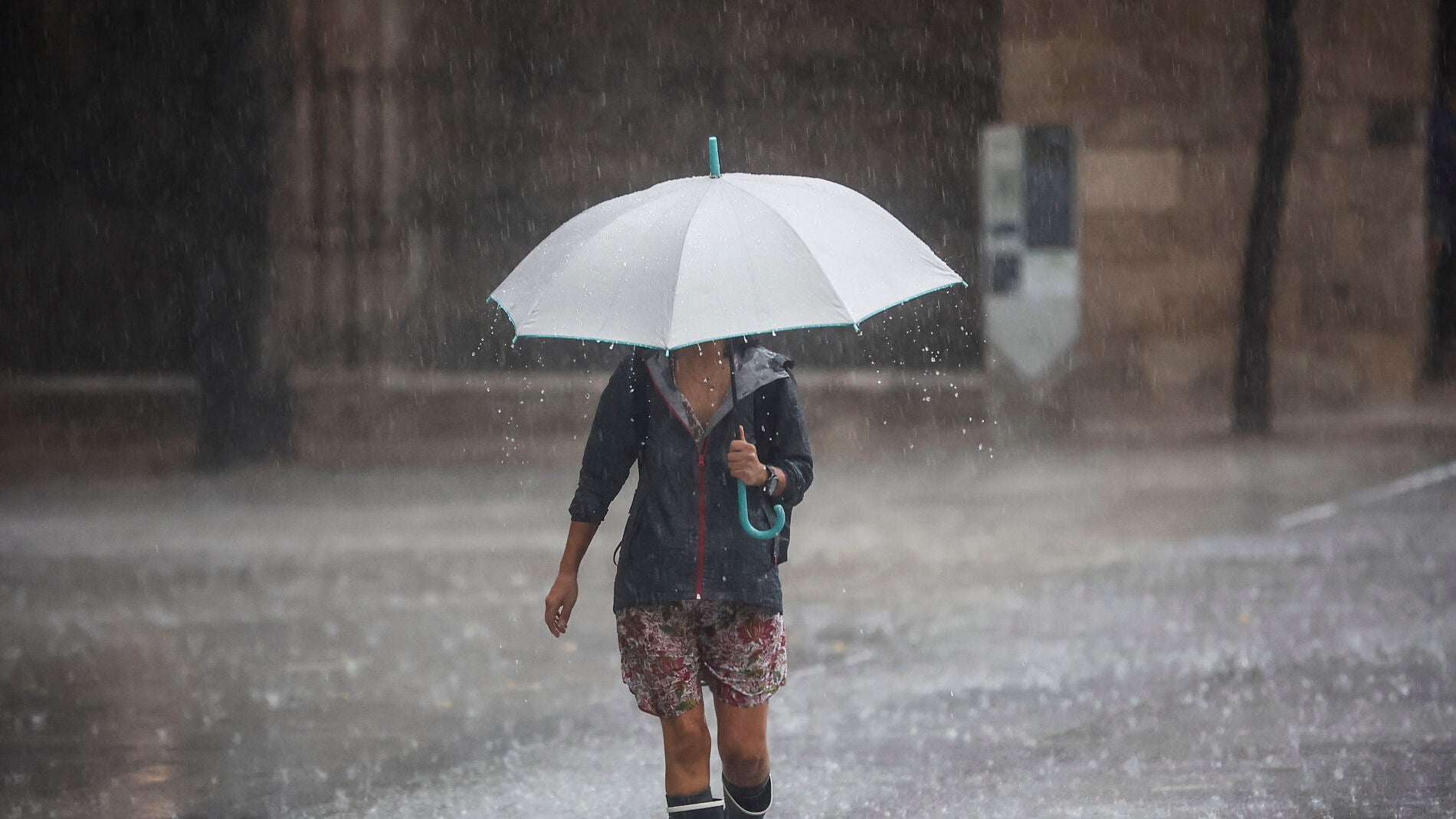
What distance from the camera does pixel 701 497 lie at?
3744mm

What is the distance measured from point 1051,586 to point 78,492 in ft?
23.3

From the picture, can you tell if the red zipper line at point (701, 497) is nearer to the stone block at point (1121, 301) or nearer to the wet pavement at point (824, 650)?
the wet pavement at point (824, 650)

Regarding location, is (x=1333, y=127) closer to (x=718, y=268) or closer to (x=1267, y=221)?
(x=1267, y=221)

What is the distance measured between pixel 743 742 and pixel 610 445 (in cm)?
73

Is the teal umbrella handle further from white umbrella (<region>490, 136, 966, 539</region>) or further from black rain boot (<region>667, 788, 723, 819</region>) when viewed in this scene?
black rain boot (<region>667, 788, 723, 819</region>)

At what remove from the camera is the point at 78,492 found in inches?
475

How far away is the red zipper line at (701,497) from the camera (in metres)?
3.72

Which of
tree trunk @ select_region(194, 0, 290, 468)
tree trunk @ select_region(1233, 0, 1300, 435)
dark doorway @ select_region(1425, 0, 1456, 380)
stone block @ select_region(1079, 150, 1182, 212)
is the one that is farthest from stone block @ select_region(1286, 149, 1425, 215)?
tree trunk @ select_region(194, 0, 290, 468)

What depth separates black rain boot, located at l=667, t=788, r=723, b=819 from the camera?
3.79 meters

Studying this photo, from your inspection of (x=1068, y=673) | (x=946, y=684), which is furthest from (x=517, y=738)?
(x=1068, y=673)

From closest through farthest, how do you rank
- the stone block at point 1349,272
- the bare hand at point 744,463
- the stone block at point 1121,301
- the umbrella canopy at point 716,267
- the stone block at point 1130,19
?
the umbrella canopy at point 716,267 → the bare hand at point 744,463 → the stone block at point 1130,19 → the stone block at point 1121,301 → the stone block at point 1349,272

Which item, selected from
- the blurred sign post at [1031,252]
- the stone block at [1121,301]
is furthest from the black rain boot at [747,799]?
the stone block at [1121,301]

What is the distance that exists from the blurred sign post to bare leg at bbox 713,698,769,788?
9.05 m

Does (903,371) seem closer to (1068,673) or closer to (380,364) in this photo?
(380,364)
